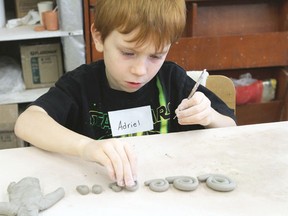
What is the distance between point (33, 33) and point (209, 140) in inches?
48.5

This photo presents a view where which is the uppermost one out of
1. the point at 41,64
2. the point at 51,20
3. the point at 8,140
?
the point at 51,20

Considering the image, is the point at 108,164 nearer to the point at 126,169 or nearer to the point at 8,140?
the point at 126,169

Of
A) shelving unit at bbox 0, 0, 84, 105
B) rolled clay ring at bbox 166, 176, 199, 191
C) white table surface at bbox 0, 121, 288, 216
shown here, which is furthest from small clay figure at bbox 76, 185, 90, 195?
shelving unit at bbox 0, 0, 84, 105

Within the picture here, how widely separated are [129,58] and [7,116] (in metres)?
1.17

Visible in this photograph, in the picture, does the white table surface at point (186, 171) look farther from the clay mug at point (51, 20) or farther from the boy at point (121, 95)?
the clay mug at point (51, 20)

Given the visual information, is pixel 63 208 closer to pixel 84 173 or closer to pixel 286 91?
pixel 84 173

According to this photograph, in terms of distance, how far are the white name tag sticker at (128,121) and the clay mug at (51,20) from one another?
974mm

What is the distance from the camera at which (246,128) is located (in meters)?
0.97

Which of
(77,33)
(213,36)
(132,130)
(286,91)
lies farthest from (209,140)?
(286,91)

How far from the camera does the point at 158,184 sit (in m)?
0.73

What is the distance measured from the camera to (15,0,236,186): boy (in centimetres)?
81

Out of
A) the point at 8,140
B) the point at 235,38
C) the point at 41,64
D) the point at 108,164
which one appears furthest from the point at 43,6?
the point at 108,164

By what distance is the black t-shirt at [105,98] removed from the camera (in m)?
1.07

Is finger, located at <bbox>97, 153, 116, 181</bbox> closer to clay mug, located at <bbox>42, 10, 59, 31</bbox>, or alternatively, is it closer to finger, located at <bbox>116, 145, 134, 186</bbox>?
finger, located at <bbox>116, 145, 134, 186</bbox>
